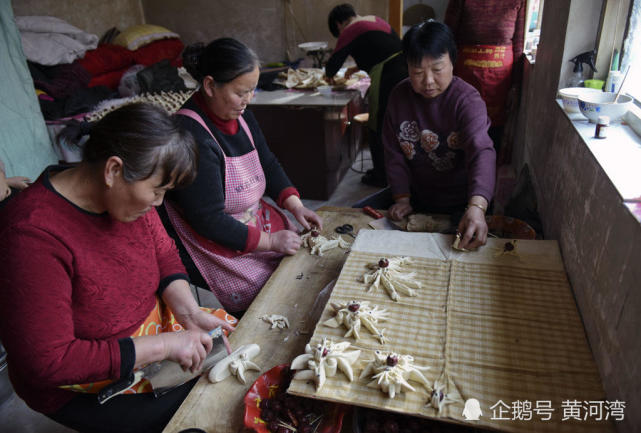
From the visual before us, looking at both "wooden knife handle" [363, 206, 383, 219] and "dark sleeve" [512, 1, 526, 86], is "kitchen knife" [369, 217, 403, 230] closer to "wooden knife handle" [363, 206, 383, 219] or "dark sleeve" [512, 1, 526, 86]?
"wooden knife handle" [363, 206, 383, 219]

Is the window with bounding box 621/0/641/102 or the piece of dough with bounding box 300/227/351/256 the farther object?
the piece of dough with bounding box 300/227/351/256

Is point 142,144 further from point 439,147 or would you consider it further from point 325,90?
point 325,90

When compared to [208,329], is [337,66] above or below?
above

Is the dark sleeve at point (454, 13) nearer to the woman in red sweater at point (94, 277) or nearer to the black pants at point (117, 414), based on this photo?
the woman in red sweater at point (94, 277)

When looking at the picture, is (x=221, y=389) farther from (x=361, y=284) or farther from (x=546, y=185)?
(x=546, y=185)

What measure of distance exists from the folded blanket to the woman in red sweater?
4452 mm

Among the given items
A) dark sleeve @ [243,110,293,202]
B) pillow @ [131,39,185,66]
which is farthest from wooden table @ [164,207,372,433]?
pillow @ [131,39,185,66]

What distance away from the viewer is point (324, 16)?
21.2 feet

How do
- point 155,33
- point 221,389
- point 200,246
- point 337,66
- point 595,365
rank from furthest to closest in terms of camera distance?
point 155,33, point 337,66, point 200,246, point 221,389, point 595,365

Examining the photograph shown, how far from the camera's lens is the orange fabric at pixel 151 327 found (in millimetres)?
1402

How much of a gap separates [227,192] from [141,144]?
757 mm

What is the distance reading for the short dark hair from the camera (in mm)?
1156

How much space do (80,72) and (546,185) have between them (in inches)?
Result: 200

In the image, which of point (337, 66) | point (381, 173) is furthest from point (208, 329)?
point (381, 173)
